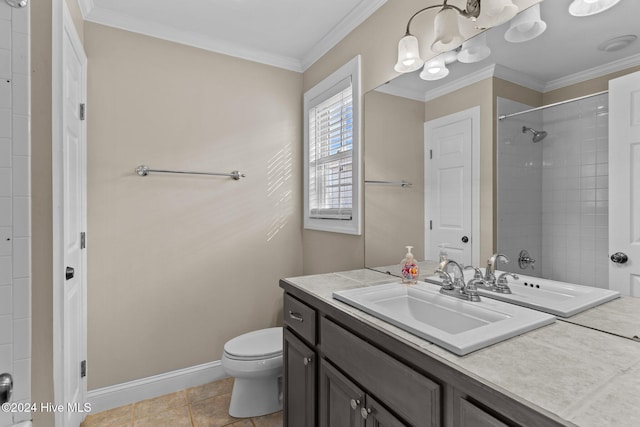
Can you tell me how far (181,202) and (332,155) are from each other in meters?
1.09

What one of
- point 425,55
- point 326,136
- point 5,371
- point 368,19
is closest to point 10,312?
point 5,371

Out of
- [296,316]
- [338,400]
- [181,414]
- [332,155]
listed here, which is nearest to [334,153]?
[332,155]

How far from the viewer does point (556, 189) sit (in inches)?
41.4

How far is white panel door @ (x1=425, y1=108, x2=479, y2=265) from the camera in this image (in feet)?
4.36

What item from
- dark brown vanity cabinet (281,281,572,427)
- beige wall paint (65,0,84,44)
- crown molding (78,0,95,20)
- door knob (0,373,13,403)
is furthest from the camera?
crown molding (78,0,95,20)

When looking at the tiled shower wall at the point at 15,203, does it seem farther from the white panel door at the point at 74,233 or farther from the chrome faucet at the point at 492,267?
the chrome faucet at the point at 492,267

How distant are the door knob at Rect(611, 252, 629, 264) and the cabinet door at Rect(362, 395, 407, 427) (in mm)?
800

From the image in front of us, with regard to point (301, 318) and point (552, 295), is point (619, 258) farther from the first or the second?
point (301, 318)

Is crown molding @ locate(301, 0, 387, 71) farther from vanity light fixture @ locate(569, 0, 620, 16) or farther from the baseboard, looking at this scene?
the baseboard

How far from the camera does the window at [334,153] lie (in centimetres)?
200

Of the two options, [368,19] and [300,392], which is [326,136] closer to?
[368,19]

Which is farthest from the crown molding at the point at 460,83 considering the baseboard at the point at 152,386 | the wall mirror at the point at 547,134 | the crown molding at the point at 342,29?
the baseboard at the point at 152,386

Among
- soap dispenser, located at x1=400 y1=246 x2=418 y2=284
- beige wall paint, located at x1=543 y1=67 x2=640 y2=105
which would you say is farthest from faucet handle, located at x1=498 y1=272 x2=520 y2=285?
beige wall paint, located at x1=543 y1=67 x2=640 y2=105

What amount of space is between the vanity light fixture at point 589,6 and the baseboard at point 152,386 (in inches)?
104
